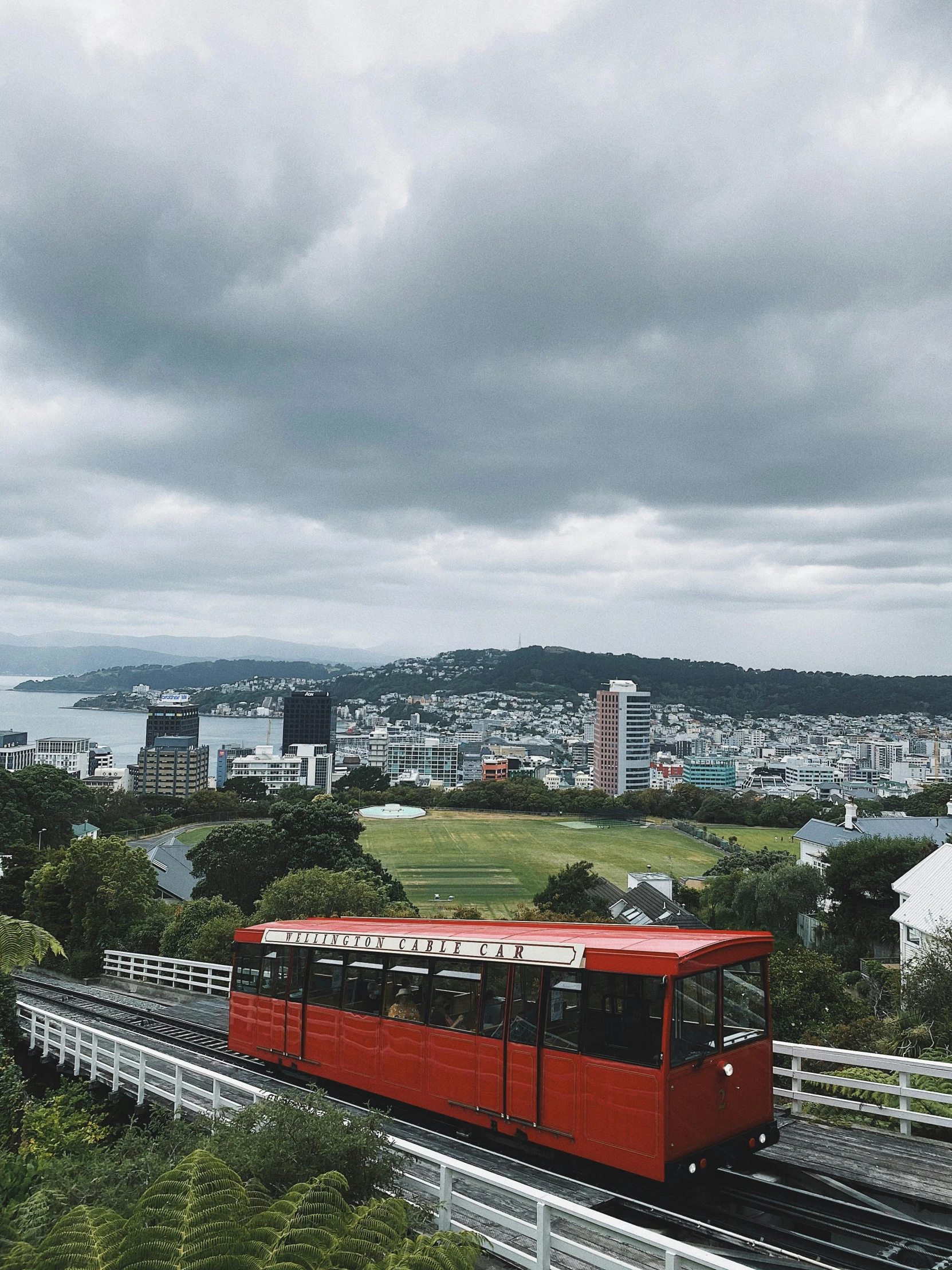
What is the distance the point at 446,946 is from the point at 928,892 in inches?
1218

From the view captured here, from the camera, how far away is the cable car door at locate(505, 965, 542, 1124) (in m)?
8.91

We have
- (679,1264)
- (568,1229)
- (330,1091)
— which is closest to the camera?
(679,1264)

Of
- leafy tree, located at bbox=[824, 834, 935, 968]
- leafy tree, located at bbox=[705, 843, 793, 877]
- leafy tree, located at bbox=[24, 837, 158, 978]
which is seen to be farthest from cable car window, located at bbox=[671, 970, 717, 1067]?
leafy tree, located at bbox=[705, 843, 793, 877]

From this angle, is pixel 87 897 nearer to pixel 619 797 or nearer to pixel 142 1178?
pixel 142 1178

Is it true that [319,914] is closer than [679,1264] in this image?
No

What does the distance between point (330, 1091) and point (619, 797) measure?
12434cm

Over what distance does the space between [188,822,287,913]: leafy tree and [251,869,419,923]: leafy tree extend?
23404 mm

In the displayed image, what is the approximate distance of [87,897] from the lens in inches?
1088

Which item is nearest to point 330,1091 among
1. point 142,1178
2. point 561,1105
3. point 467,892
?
point 561,1105

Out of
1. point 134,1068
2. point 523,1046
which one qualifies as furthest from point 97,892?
point 523,1046

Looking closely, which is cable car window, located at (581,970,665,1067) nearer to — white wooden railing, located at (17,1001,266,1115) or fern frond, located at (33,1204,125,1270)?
white wooden railing, located at (17,1001,266,1115)

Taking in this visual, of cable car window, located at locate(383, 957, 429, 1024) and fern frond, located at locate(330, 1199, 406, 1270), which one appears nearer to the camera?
fern frond, located at locate(330, 1199, 406, 1270)

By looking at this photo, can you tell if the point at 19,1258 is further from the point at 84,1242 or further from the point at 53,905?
the point at 53,905

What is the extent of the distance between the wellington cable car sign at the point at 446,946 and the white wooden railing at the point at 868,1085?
3424 mm
